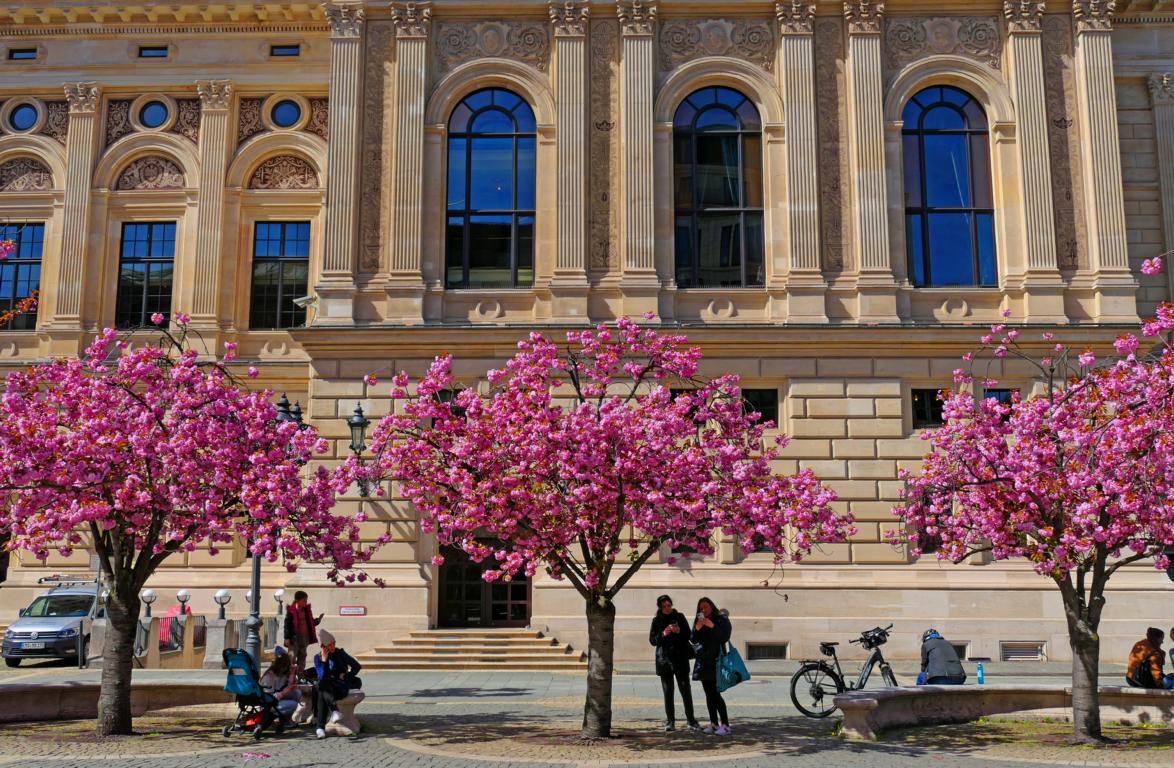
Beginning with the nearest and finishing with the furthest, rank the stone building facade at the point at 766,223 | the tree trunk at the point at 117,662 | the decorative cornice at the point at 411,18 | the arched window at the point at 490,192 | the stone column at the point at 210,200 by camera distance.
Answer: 1. the tree trunk at the point at 117,662
2. the stone building facade at the point at 766,223
3. the arched window at the point at 490,192
4. the decorative cornice at the point at 411,18
5. the stone column at the point at 210,200

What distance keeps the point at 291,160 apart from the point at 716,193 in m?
13.8

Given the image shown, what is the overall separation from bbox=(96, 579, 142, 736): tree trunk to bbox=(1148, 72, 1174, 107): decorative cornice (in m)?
29.1

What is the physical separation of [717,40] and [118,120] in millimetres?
18495

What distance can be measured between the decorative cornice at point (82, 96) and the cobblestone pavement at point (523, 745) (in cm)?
2347

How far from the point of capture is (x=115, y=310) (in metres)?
34.9

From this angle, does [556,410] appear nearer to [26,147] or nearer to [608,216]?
[608,216]

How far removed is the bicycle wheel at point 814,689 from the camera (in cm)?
1805

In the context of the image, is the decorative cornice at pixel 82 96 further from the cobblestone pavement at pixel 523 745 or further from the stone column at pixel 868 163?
the cobblestone pavement at pixel 523 745

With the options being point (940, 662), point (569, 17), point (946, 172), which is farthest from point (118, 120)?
point (940, 662)

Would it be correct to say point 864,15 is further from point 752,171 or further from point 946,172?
point 752,171

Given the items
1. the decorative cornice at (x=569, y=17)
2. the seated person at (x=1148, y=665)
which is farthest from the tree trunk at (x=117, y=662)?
the decorative cornice at (x=569, y=17)

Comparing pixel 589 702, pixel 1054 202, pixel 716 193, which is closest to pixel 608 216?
pixel 716 193

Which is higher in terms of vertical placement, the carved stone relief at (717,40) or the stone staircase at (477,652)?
the carved stone relief at (717,40)

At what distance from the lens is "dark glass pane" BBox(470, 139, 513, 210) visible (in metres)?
29.5
